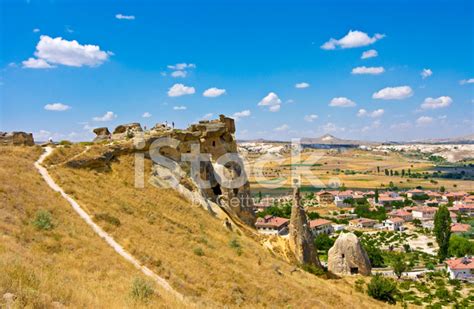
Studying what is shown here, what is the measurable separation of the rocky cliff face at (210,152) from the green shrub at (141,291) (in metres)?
16.1

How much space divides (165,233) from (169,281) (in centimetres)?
483

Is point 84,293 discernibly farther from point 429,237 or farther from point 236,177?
point 429,237

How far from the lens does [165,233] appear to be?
53.0 feet

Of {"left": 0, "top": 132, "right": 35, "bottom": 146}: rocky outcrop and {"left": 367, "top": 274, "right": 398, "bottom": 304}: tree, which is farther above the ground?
{"left": 0, "top": 132, "right": 35, "bottom": 146}: rocky outcrop

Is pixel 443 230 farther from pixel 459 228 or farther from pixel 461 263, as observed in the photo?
pixel 459 228

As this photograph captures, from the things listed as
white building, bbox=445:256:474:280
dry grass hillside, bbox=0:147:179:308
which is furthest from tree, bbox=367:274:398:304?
white building, bbox=445:256:474:280

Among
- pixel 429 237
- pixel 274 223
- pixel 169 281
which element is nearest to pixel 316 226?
pixel 274 223

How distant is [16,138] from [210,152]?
12.1m

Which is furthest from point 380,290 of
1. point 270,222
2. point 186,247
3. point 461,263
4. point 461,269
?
point 270,222

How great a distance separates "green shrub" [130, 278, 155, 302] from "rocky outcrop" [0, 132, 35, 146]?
1902 centimetres

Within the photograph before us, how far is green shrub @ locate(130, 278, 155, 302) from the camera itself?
828 centimetres

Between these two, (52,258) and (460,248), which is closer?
(52,258)

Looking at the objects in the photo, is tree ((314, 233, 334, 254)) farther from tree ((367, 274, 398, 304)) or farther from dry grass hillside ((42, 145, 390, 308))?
dry grass hillside ((42, 145, 390, 308))

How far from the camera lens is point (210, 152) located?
92.5 feet
